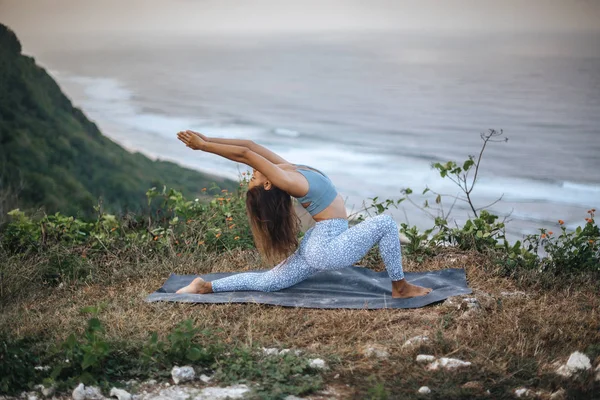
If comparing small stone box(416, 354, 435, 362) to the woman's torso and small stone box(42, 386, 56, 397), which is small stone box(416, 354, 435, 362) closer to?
the woman's torso

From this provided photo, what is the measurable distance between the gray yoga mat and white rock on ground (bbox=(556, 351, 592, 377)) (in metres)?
1.18

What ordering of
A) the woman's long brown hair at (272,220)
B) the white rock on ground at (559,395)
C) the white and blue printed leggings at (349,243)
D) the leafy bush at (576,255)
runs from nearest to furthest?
the white rock on ground at (559,395), the white and blue printed leggings at (349,243), the woman's long brown hair at (272,220), the leafy bush at (576,255)

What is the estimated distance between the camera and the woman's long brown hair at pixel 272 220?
4684 mm

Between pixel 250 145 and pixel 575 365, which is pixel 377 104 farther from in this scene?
pixel 575 365

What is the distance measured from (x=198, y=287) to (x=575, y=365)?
7.80ft

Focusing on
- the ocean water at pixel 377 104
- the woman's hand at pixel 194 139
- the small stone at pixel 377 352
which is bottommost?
the small stone at pixel 377 352

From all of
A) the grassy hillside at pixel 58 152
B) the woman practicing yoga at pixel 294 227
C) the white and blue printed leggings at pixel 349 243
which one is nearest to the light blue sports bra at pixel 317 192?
the woman practicing yoga at pixel 294 227

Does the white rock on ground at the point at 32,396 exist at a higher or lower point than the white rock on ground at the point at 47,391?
lower

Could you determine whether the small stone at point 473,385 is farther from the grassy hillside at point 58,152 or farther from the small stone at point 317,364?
the grassy hillside at point 58,152

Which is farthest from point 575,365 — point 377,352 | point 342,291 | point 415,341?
point 342,291

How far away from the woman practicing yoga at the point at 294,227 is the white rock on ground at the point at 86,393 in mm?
1536

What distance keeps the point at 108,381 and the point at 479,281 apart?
102 inches

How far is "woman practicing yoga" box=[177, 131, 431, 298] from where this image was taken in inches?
174

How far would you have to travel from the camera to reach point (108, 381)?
3.49 meters
